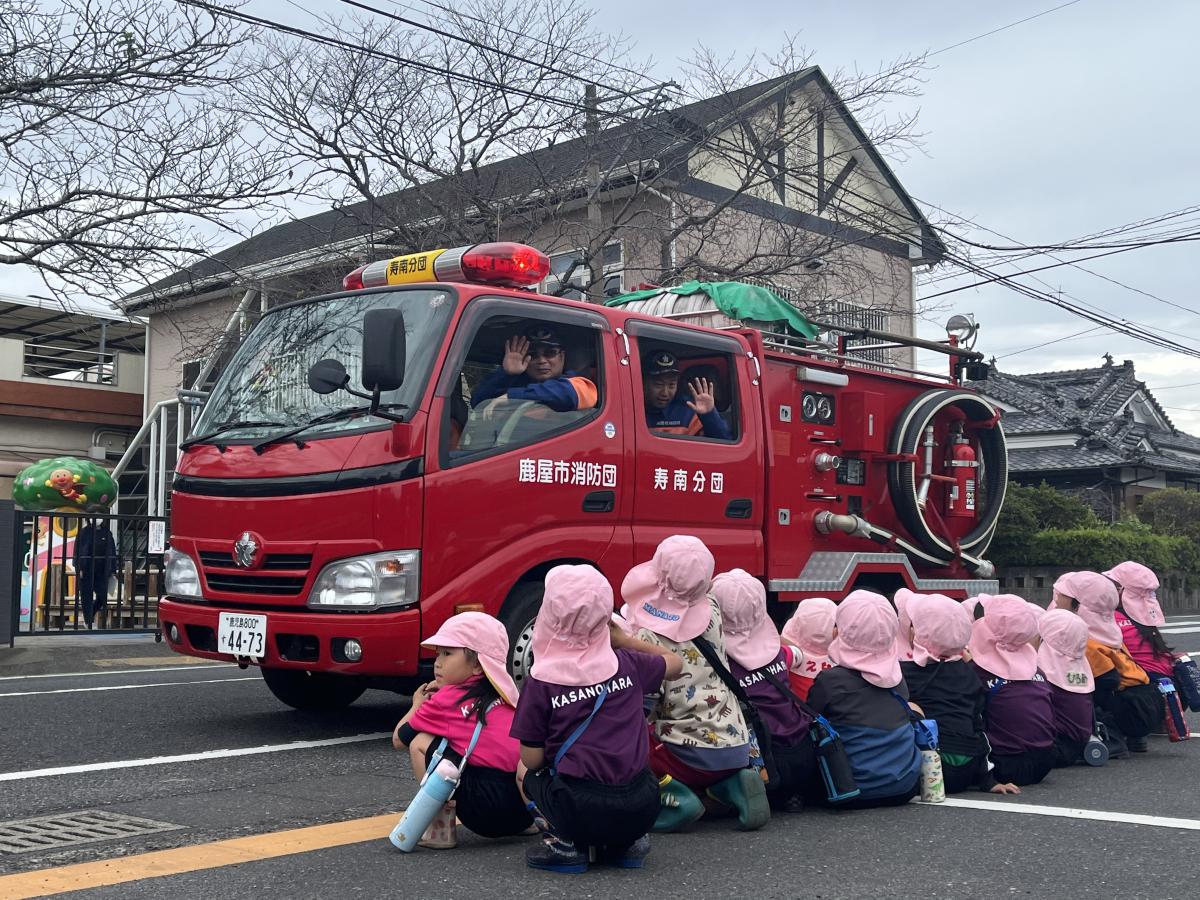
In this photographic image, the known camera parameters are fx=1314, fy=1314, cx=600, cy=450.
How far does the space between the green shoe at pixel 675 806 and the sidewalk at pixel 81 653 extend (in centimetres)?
703

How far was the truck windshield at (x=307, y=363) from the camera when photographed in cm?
699

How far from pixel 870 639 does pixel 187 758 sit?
11.4 feet

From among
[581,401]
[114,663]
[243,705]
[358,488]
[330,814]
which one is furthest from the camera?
[114,663]

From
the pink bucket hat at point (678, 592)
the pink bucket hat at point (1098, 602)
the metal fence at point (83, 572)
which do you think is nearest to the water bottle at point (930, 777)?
the pink bucket hat at point (678, 592)

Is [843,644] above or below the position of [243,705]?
above

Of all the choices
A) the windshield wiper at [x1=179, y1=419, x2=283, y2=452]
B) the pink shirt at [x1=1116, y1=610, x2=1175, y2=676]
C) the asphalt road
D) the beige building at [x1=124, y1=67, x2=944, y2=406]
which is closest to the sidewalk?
the asphalt road

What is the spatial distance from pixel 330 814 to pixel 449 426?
7.26ft

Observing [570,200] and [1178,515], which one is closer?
[570,200]

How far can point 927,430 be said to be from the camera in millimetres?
9938

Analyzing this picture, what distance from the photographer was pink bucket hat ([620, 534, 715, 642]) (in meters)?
5.24

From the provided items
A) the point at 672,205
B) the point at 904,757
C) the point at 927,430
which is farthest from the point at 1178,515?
the point at 904,757

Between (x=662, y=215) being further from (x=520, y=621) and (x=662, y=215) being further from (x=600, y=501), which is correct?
(x=520, y=621)

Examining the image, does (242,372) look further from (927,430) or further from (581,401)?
(927,430)

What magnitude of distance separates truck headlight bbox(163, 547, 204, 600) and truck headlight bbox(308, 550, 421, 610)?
3.50 feet
